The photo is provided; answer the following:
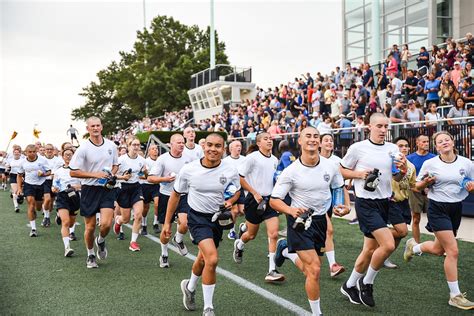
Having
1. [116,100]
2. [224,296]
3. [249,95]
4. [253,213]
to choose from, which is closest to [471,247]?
[253,213]

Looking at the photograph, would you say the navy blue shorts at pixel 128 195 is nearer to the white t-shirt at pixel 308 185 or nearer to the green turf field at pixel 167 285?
the green turf field at pixel 167 285

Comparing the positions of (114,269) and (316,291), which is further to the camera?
(114,269)

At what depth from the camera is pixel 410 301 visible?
6.06 meters

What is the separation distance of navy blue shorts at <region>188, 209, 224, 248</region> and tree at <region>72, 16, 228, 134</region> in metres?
52.0

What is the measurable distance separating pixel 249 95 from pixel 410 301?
125 ft

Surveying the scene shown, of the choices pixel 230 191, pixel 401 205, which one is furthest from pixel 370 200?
pixel 401 205

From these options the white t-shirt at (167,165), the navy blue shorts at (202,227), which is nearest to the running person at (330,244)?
the navy blue shorts at (202,227)

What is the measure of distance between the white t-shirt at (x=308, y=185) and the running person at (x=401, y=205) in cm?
133

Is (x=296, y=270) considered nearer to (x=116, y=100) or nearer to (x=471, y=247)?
(x=471, y=247)

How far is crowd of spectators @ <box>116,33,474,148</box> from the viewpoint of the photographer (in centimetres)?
1372

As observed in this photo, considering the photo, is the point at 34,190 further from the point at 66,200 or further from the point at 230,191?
the point at 230,191

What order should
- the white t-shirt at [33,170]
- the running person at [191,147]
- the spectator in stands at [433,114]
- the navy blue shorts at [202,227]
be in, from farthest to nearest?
the spectator in stands at [433,114] < the white t-shirt at [33,170] < the running person at [191,147] < the navy blue shorts at [202,227]

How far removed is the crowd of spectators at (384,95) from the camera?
13.7m

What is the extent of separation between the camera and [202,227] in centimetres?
578
